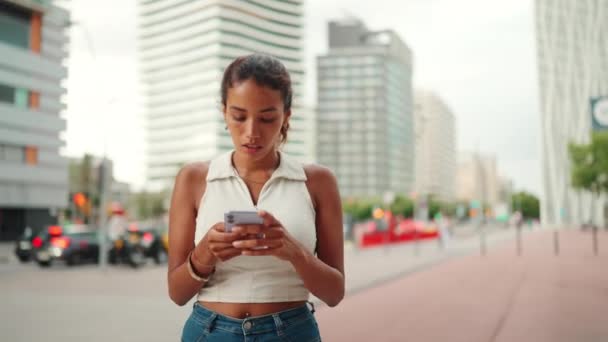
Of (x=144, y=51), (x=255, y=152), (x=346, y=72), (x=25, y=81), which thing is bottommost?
(x=255, y=152)

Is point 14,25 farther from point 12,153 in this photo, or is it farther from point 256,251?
point 256,251

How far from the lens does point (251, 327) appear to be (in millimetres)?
1623

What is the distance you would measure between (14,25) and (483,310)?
26824 millimetres

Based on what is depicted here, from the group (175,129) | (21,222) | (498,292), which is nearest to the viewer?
(498,292)

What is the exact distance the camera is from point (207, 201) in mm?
1707

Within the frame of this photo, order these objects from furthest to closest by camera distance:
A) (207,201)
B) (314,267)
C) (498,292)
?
(498,292)
(207,201)
(314,267)

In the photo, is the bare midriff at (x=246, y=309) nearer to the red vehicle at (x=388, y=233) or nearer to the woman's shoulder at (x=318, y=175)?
the woman's shoulder at (x=318, y=175)

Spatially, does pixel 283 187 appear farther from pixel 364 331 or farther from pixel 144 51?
pixel 144 51

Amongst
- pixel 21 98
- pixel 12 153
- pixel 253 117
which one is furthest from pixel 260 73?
pixel 12 153

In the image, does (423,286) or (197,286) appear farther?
(423,286)

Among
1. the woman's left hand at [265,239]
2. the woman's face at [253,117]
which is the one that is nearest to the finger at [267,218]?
the woman's left hand at [265,239]

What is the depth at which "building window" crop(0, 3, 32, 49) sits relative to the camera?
2533cm

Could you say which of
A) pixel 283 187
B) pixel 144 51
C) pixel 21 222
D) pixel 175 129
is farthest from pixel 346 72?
pixel 283 187

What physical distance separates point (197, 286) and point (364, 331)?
616cm
